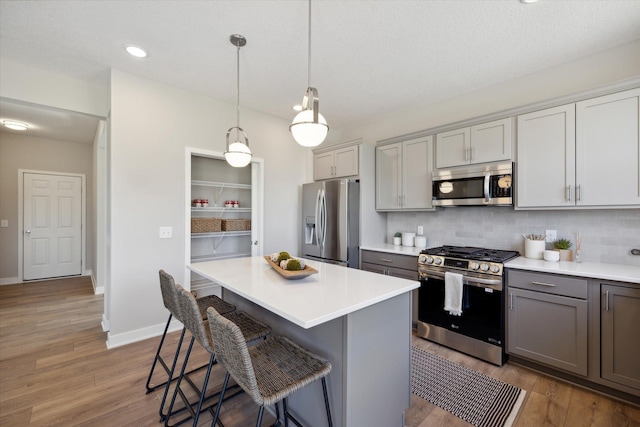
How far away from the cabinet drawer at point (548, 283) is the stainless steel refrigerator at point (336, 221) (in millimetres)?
1751

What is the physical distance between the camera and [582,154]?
2346 millimetres

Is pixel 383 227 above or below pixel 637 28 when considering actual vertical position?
below

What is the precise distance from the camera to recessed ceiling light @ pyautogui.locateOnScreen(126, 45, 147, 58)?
2446mm

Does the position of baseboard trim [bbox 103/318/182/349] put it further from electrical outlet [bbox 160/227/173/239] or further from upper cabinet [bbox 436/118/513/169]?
upper cabinet [bbox 436/118/513/169]

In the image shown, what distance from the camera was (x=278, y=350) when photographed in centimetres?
156

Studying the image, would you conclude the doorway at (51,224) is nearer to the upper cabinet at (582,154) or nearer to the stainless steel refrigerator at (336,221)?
the stainless steel refrigerator at (336,221)

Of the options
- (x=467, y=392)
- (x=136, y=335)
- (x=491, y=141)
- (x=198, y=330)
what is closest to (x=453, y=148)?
(x=491, y=141)

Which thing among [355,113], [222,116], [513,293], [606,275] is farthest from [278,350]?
[355,113]

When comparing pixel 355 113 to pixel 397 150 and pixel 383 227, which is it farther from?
pixel 383 227

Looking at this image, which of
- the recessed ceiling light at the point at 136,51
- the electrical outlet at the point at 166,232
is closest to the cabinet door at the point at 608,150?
the recessed ceiling light at the point at 136,51

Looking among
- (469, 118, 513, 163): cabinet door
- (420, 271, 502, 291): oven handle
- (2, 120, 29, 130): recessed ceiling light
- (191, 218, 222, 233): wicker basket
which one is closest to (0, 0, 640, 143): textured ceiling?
(469, 118, 513, 163): cabinet door

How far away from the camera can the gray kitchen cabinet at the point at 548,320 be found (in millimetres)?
2109

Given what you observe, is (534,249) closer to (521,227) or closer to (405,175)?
(521,227)

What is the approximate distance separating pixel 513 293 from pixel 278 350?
209 cm
